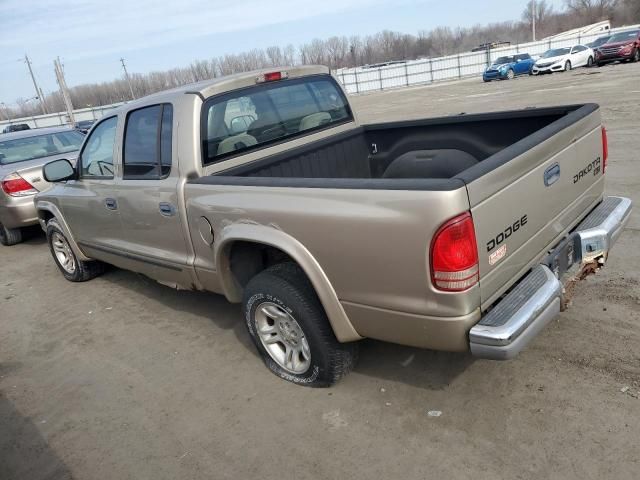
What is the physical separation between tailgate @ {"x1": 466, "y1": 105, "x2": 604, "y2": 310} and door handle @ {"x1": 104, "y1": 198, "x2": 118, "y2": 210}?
309 centimetres

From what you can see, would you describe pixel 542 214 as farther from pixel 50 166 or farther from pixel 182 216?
pixel 50 166

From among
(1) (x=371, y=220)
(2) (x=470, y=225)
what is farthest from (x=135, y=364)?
(2) (x=470, y=225)

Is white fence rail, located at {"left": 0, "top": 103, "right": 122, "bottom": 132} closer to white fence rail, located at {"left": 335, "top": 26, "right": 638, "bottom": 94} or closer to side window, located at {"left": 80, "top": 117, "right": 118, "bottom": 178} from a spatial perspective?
white fence rail, located at {"left": 335, "top": 26, "right": 638, "bottom": 94}

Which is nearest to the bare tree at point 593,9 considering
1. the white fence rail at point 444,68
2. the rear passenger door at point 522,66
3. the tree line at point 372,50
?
the tree line at point 372,50

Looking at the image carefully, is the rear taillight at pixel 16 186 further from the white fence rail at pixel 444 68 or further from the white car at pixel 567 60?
the white fence rail at pixel 444 68

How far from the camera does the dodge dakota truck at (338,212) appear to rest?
234 cm

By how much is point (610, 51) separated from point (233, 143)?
27624 mm

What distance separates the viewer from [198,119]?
11.5 ft

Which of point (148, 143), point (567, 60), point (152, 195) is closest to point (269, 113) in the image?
point (148, 143)

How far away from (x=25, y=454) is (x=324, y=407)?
182 centimetres

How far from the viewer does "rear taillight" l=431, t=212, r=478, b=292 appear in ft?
7.26

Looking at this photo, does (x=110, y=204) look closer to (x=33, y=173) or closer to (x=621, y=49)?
(x=33, y=173)

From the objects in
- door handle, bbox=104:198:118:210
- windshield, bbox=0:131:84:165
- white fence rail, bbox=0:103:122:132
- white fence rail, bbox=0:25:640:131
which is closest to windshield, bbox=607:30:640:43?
white fence rail, bbox=0:25:640:131

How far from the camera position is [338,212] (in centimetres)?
252
